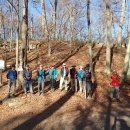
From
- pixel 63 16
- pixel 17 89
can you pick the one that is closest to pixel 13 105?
pixel 17 89

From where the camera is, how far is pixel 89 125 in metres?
16.0

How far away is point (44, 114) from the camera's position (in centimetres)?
1794

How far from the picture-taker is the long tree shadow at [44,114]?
15.9 m

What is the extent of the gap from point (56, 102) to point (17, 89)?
3.82 meters

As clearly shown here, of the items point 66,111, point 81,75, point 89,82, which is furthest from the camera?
point 81,75

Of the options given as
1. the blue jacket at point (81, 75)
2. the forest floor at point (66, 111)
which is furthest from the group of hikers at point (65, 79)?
the forest floor at point (66, 111)

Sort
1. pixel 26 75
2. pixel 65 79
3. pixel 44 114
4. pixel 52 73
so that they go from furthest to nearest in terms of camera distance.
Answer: pixel 65 79, pixel 52 73, pixel 26 75, pixel 44 114

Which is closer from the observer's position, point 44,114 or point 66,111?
point 44,114

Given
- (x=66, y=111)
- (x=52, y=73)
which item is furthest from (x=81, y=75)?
(x=66, y=111)

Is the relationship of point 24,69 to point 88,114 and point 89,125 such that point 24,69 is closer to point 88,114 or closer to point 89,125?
point 88,114

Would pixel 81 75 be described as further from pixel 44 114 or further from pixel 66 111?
pixel 44 114

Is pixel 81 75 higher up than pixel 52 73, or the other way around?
pixel 52 73

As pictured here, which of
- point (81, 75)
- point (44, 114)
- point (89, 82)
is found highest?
point (81, 75)

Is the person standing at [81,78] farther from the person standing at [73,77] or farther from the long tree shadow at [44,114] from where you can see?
the long tree shadow at [44,114]
